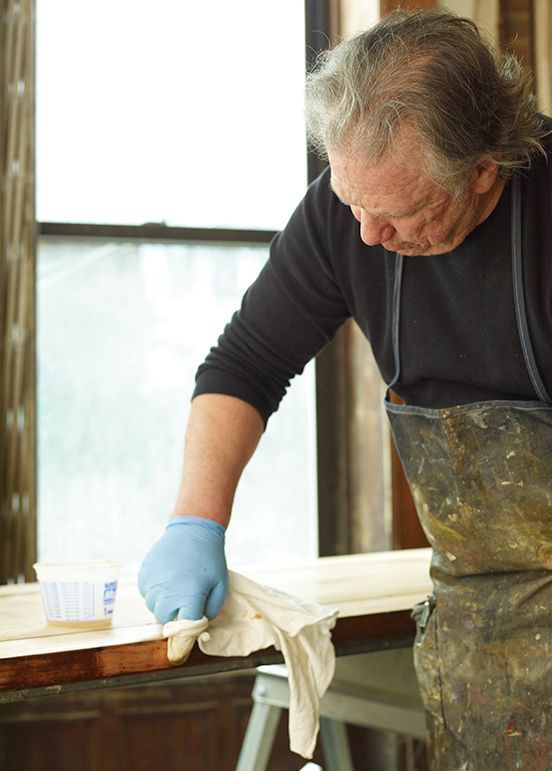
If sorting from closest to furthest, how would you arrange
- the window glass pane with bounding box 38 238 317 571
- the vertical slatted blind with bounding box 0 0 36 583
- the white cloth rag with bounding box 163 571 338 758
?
the white cloth rag with bounding box 163 571 338 758 < the vertical slatted blind with bounding box 0 0 36 583 < the window glass pane with bounding box 38 238 317 571

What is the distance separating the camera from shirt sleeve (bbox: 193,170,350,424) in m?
1.69

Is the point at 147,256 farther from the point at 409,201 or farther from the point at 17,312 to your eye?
the point at 409,201

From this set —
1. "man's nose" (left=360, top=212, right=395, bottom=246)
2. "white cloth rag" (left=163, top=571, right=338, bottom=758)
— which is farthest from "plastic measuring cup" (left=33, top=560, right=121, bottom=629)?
"man's nose" (left=360, top=212, right=395, bottom=246)

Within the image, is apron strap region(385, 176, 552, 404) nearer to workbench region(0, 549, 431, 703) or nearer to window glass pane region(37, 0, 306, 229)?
workbench region(0, 549, 431, 703)

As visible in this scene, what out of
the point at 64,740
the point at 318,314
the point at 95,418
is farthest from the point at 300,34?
the point at 64,740

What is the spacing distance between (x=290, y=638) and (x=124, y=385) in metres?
1.59

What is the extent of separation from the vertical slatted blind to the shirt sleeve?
1110mm

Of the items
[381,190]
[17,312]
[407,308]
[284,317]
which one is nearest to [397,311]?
[407,308]

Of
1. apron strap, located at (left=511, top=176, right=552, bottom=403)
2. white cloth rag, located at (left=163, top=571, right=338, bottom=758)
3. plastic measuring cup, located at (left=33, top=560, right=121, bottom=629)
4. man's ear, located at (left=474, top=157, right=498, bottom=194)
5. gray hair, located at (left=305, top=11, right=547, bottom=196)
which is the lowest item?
white cloth rag, located at (left=163, top=571, right=338, bottom=758)

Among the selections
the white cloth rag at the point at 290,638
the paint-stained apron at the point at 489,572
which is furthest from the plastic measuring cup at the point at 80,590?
the paint-stained apron at the point at 489,572

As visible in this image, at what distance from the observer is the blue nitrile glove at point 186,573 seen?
57.0 inches

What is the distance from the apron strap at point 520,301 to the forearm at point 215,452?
0.49 metres

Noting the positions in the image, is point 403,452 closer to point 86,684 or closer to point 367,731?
point 86,684

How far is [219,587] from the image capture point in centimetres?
150
